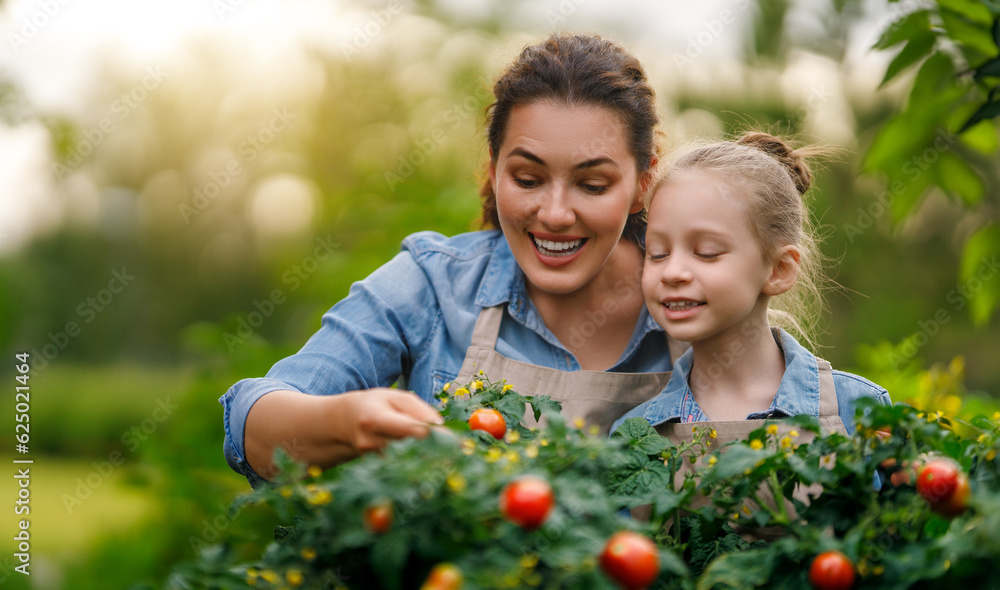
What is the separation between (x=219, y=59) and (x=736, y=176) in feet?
20.8

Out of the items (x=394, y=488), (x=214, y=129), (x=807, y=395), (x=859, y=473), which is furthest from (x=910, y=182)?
(x=214, y=129)

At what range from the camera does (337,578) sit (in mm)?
975

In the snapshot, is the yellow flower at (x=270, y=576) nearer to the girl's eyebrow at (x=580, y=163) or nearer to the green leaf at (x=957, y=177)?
the girl's eyebrow at (x=580, y=163)

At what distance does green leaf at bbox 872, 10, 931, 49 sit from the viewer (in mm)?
1718

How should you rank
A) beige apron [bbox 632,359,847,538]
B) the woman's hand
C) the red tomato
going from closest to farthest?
the red tomato
the woman's hand
beige apron [bbox 632,359,847,538]

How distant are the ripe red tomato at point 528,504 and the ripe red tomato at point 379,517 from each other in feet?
0.42

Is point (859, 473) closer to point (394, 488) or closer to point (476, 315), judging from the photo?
point (394, 488)

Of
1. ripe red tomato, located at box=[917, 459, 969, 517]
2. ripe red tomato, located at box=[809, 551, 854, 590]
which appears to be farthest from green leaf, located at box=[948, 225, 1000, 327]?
ripe red tomato, located at box=[809, 551, 854, 590]

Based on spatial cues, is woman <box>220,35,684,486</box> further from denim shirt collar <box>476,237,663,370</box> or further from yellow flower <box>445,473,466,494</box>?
yellow flower <box>445,473,466,494</box>

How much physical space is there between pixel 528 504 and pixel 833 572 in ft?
1.39

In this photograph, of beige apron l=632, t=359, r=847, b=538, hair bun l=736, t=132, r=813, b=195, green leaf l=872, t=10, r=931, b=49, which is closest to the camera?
beige apron l=632, t=359, r=847, b=538

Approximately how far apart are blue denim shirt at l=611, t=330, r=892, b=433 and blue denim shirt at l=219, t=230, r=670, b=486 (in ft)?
0.72

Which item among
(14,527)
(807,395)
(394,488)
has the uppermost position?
(394,488)

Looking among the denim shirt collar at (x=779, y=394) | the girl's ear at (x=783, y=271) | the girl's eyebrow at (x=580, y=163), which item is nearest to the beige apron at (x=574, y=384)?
the denim shirt collar at (x=779, y=394)
